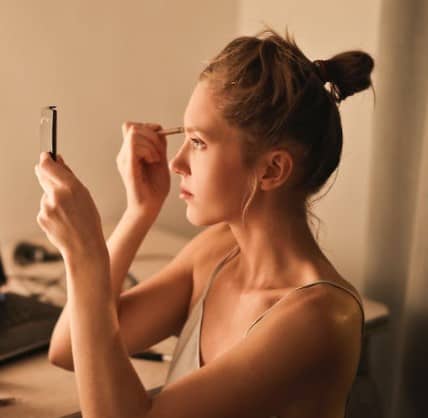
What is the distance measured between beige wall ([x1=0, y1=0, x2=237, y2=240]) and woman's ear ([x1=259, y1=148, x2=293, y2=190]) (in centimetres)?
80

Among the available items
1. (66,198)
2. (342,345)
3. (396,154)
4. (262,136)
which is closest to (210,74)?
(262,136)

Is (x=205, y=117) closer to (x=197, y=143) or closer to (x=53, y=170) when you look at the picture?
(x=197, y=143)

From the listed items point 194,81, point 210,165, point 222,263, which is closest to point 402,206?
point 222,263

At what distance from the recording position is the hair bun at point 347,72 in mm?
884

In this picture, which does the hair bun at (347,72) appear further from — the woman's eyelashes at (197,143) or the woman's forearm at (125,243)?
the woman's forearm at (125,243)

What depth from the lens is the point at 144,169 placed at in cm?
108

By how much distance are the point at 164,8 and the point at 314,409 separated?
1122 millimetres

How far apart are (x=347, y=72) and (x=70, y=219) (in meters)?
0.43

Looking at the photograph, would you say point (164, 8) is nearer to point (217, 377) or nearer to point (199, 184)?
point (199, 184)

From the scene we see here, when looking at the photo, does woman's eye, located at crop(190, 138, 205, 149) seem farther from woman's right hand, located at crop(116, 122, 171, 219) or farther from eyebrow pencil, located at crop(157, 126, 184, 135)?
woman's right hand, located at crop(116, 122, 171, 219)

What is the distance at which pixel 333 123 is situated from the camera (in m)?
0.87

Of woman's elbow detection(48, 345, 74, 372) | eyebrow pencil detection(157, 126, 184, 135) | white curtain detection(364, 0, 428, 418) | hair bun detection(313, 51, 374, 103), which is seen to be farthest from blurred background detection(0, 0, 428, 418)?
woman's elbow detection(48, 345, 74, 372)

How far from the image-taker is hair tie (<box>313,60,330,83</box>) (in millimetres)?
867

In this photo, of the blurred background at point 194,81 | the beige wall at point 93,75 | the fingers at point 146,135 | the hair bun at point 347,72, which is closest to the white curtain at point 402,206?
the blurred background at point 194,81
